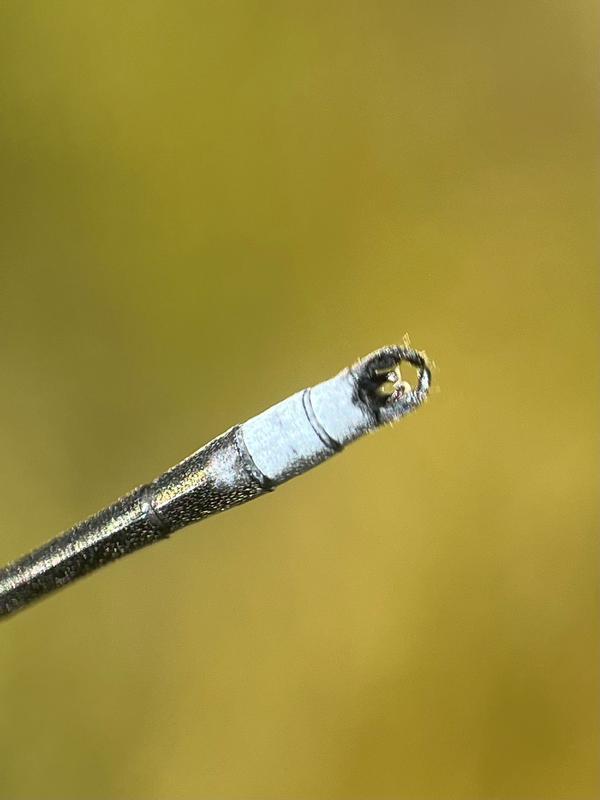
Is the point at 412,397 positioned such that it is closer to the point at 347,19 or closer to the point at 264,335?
the point at 264,335

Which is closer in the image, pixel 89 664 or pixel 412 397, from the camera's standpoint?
pixel 412 397

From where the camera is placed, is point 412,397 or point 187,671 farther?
point 187,671

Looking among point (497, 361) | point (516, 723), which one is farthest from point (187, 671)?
point (497, 361)

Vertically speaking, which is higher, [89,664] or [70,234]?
[70,234]

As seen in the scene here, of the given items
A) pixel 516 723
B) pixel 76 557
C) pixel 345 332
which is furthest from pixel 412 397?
pixel 516 723

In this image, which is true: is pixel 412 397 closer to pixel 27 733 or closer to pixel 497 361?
pixel 497 361

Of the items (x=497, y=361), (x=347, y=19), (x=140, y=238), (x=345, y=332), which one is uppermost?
(x=347, y=19)
